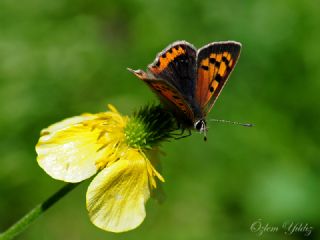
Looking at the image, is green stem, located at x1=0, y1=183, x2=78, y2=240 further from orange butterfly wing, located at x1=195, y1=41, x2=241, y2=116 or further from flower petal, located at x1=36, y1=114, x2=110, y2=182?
orange butterfly wing, located at x1=195, y1=41, x2=241, y2=116

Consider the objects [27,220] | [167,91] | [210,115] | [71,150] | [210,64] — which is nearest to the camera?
[27,220]

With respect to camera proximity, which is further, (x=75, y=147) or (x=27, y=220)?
(x=75, y=147)

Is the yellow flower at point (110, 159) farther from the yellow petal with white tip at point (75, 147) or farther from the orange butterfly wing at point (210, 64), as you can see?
the orange butterfly wing at point (210, 64)

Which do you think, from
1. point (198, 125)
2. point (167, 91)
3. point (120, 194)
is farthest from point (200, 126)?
point (120, 194)

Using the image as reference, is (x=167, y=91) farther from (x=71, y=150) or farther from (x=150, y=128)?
(x=71, y=150)

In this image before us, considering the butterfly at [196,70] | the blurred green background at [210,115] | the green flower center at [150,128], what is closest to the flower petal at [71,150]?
the green flower center at [150,128]

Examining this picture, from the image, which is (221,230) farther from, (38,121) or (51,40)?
(51,40)
